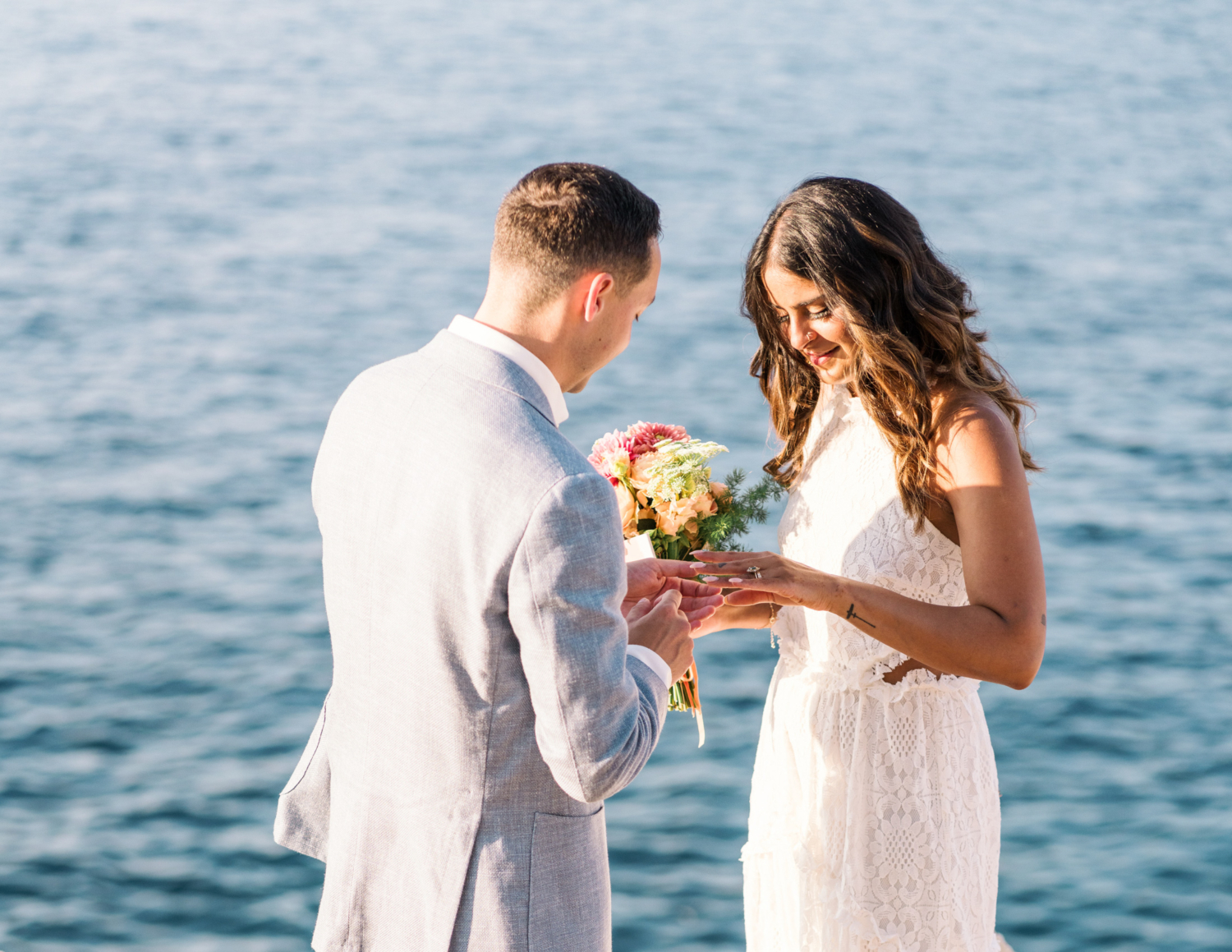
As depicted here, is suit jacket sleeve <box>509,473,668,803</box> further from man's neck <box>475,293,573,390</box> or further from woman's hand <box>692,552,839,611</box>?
woman's hand <box>692,552,839,611</box>

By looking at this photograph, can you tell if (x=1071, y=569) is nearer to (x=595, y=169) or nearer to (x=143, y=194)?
(x=595, y=169)

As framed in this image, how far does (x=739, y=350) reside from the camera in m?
14.5

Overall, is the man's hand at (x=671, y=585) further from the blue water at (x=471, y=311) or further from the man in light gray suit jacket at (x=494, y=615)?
the blue water at (x=471, y=311)

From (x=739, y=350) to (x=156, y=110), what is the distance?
15364 millimetres

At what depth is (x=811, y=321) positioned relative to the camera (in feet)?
10.8

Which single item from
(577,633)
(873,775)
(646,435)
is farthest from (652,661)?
(646,435)

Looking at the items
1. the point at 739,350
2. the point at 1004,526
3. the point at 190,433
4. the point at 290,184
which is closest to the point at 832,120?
the point at 290,184

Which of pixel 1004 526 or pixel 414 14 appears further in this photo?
pixel 414 14

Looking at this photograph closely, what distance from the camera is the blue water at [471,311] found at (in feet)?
23.5

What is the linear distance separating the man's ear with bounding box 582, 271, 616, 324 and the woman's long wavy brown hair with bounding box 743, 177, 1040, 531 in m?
0.92

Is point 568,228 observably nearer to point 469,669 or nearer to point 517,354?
point 517,354

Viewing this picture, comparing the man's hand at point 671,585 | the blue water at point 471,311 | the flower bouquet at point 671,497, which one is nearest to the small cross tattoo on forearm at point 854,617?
the man's hand at point 671,585

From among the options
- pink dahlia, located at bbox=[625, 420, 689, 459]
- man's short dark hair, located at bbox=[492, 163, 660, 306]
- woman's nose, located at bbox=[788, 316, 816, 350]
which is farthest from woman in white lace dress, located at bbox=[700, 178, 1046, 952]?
man's short dark hair, located at bbox=[492, 163, 660, 306]

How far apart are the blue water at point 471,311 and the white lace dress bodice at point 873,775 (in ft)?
11.4
